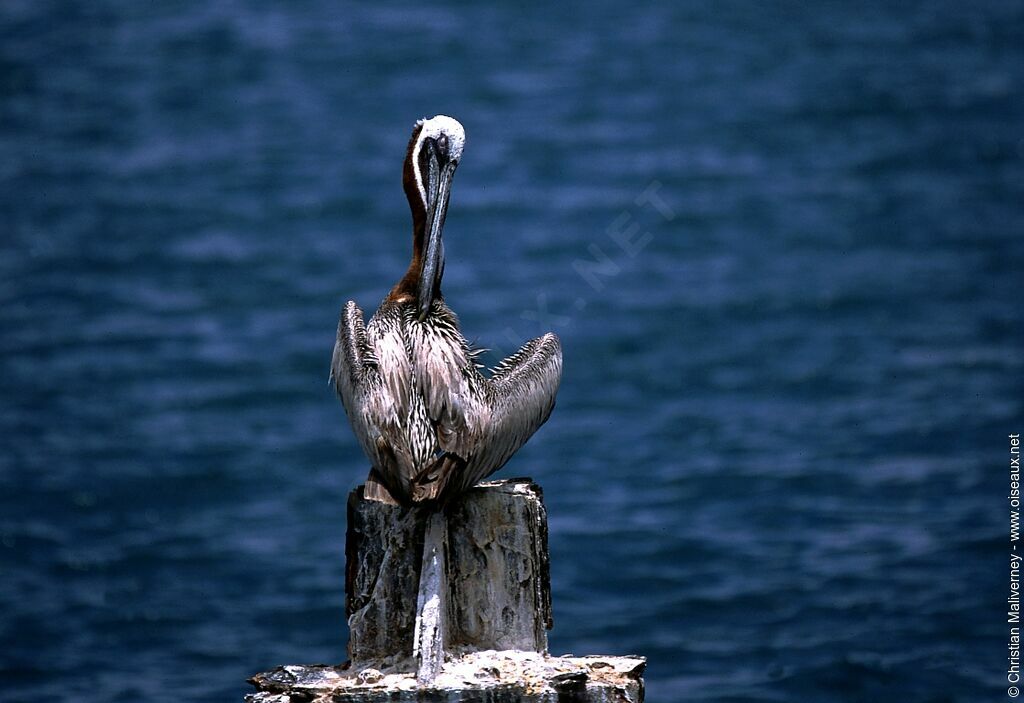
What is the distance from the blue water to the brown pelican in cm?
541

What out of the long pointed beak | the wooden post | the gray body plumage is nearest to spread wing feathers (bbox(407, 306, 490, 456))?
the gray body plumage

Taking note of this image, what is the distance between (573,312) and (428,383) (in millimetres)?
15366

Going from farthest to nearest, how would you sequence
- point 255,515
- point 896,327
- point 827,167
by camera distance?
point 827,167 → point 896,327 → point 255,515

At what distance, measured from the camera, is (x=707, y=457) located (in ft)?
58.2

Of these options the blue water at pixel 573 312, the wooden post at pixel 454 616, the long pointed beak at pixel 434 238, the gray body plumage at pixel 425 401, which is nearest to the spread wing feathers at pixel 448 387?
the gray body plumage at pixel 425 401

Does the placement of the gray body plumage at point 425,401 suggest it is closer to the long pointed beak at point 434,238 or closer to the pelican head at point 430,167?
the long pointed beak at point 434,238

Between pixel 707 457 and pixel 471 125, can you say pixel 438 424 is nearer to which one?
pixel 707 457

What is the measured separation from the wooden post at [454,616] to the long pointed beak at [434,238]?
1.00 metres

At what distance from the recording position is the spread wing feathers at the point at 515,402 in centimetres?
673

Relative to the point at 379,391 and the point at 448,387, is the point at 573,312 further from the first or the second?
the point at 379,391

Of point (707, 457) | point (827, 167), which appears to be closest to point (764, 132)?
point (827, 167)

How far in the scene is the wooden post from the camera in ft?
19.6

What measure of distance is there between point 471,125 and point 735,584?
14933 millimetres

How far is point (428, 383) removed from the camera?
6.64 m
